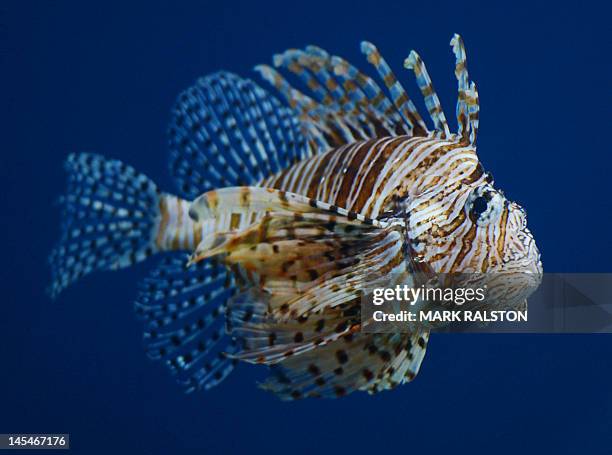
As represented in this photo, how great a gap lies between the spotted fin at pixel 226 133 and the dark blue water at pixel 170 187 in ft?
5.54

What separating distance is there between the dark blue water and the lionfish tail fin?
5.32 feet

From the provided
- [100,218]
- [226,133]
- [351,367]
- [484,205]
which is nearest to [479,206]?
[484,205]

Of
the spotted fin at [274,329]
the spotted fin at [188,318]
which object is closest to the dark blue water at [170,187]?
the spotted fin at [188,318]

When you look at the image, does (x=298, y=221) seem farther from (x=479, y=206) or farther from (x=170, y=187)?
(x=170, y=187)

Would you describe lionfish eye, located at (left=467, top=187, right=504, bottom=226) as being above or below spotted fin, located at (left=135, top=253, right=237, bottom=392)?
above

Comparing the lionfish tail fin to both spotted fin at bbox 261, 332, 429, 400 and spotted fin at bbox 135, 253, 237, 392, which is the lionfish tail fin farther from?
spotted fin at bbox 261, 332, 429, 400

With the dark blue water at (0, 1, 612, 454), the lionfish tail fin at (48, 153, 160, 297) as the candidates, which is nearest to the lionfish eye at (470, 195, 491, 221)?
the lionfish tail fin at (48, 153, 160, 297)

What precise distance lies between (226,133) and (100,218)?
26.1 inches

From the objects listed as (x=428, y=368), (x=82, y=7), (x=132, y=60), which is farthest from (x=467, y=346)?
(x=82, y=7)

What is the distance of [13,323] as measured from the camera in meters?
4.78

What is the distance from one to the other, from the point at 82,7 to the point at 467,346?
338cm

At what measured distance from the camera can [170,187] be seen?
4.62m

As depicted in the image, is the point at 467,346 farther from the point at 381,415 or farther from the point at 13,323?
the point at 13,323

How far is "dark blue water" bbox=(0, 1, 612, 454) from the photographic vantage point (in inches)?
182
